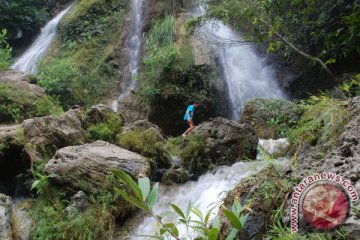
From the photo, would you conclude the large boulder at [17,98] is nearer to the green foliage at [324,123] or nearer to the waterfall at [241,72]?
the waterfall at [241,72]

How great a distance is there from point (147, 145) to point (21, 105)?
4.96 metres

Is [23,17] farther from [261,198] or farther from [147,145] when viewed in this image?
[261,198]

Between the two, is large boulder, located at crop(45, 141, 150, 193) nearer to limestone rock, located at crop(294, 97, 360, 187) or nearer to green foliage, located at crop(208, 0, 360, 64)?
green foliage, located at crop(208, 0, 360, 64)

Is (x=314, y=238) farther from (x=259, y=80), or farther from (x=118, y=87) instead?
(x=118, y=87)

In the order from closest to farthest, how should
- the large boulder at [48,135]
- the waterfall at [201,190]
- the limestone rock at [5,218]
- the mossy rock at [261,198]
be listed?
1. the mossy rock at [261,198]
2. the limestone rock at [5,218]
3. the waterfall at [201,190]
4. the large boulder at [48,135]

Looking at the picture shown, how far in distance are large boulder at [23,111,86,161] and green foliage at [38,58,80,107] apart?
4948mm

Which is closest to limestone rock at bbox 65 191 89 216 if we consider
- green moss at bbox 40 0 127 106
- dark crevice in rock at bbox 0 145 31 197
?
dark crevice in rock at bbox 0 145 31 197

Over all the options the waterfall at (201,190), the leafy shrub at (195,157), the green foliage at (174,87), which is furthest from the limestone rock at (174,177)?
the green foliage at (174,87)

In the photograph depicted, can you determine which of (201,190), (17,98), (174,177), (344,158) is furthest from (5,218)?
(17,98)

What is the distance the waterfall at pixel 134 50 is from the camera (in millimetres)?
15164

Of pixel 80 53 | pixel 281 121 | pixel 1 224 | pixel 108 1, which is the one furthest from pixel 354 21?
pixel 108 1

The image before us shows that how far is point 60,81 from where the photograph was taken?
13180mm

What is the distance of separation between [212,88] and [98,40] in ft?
23.1
